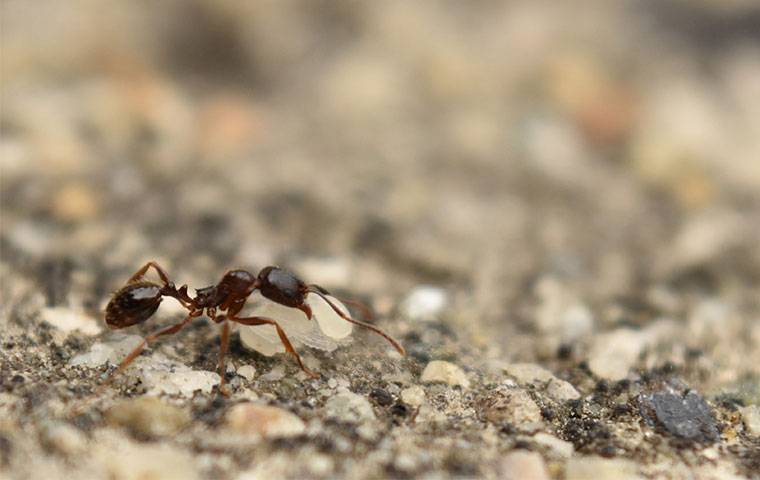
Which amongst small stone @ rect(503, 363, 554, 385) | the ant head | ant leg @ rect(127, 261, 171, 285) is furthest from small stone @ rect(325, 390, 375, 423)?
ant leg @ rect(127, 261, 171, 285)

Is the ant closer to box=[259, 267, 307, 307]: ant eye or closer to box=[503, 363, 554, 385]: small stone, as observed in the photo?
box=[259, 267, 307, 307]: ant eye

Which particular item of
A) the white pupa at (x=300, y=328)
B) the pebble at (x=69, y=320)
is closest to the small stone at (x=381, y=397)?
the white pupa at (x=300, y=328)

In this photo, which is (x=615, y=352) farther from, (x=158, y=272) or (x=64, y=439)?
(x=64, y=439)

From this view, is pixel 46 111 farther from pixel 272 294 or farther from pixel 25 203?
pixel 272 294

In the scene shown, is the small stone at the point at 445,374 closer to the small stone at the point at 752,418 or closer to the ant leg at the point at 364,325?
the ant leg at the point at 364,325

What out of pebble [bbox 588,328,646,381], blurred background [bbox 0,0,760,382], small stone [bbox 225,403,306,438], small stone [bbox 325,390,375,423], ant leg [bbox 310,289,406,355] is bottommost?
small stone [bbox 225,403,306,438]
